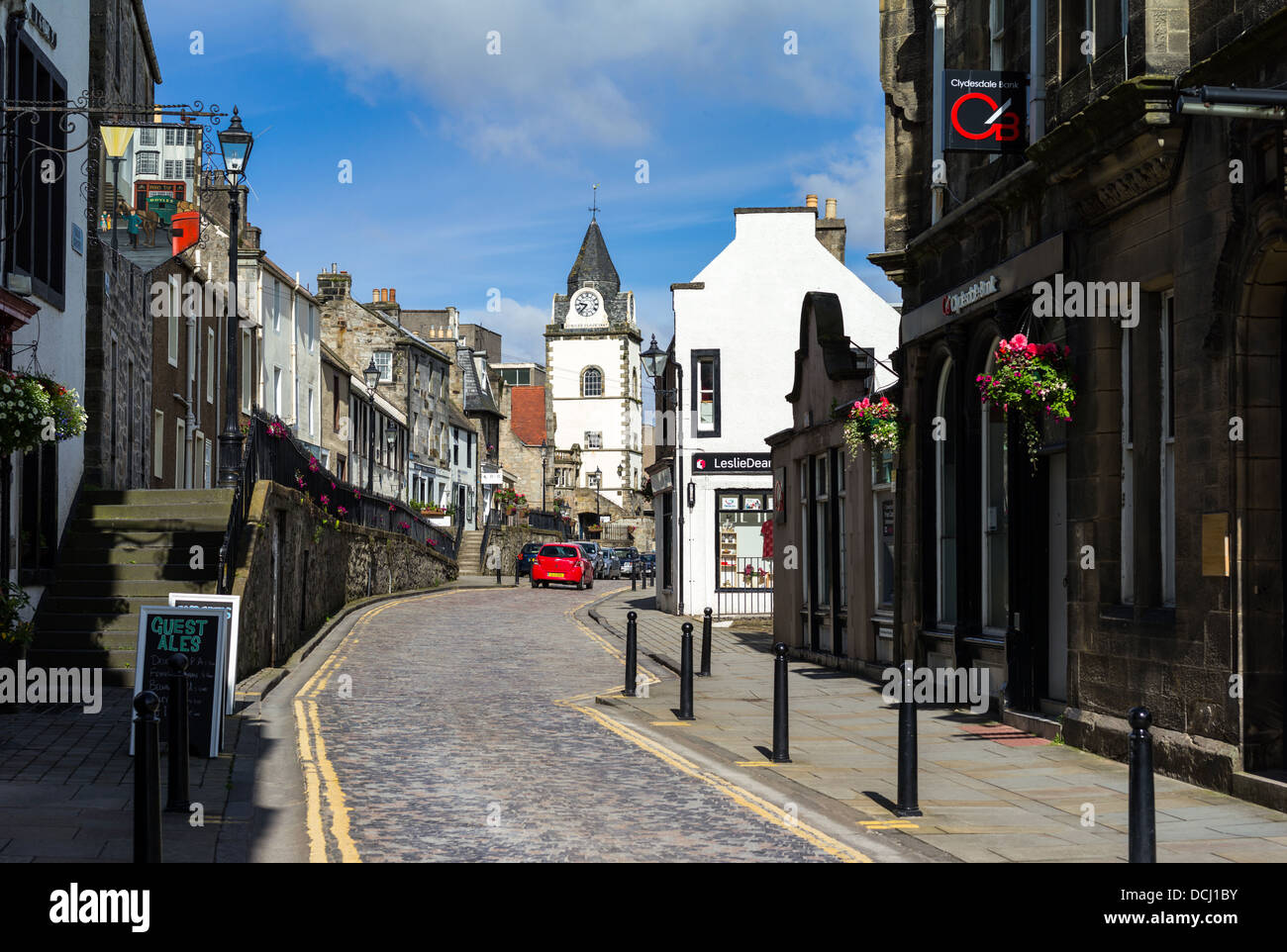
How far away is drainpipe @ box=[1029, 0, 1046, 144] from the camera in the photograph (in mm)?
13828

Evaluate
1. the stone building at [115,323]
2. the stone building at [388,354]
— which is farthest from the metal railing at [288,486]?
the stone building at [388,354]

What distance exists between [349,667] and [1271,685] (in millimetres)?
13784

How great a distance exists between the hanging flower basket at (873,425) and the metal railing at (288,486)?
26.6ft

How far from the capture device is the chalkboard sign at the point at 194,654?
11664 mm

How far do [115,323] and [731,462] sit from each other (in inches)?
618

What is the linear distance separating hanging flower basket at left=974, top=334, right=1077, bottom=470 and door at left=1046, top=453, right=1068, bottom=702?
0.79 metres

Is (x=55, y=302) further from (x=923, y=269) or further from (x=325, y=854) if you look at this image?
(x=325, y=854)

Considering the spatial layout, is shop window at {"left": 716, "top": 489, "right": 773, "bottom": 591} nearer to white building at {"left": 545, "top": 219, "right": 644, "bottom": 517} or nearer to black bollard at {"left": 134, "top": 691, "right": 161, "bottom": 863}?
black bollard at {"left": 134, "top": 691, "right": 161, "bottom": 863}

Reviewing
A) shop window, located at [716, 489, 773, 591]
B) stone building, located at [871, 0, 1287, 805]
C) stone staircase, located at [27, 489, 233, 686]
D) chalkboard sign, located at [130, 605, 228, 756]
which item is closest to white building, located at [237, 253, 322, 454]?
shop window, located at [716, 489, 773, 591]

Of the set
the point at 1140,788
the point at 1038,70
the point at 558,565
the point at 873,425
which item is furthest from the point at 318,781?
the point at 558,565

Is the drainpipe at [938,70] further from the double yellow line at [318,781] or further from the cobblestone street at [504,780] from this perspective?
the double yellow line at [318,781]

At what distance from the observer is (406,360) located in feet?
211

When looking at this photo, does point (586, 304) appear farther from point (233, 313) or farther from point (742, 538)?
point (233, 313)
